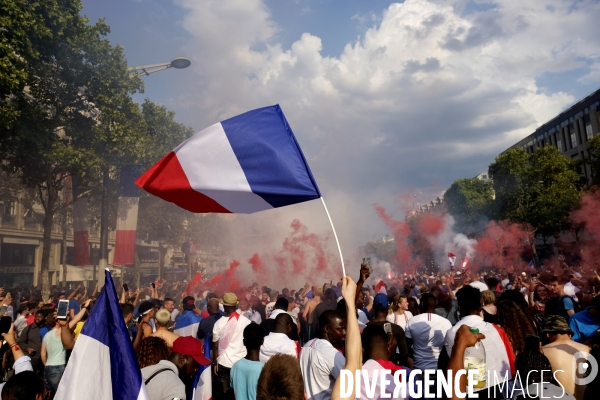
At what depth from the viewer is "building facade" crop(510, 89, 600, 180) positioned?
4784cm

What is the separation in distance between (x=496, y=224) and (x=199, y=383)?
49896mm

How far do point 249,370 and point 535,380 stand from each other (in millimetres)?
2600

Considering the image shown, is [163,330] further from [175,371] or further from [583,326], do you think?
[583,326]

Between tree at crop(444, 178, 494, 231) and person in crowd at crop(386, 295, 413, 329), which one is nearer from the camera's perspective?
person in crowd at crop(386, 295, 413, 329)

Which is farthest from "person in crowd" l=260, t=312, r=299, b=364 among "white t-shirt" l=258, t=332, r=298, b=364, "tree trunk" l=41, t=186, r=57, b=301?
"tree trunk" l=41, t=186, r=57, b=301

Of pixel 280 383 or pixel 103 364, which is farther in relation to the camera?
pixel 103 364

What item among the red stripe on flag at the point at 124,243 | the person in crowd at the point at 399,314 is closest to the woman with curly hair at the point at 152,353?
the person in crowd at the point at 399,314

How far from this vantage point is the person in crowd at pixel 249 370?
4633mm

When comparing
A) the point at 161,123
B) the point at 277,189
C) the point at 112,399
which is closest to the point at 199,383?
the point at 112,399

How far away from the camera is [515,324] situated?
4.93m

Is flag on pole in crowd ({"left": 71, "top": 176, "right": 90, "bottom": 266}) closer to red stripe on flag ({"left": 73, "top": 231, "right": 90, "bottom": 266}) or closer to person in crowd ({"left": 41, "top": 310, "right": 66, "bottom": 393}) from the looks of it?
red stripe on flag ({"left": 73, "top": 231, "right": 90, "bottom": 266})

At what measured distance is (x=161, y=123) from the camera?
114 ft

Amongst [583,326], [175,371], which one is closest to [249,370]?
[175,371]

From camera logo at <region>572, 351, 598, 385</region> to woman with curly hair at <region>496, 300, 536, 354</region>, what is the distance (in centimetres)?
72
